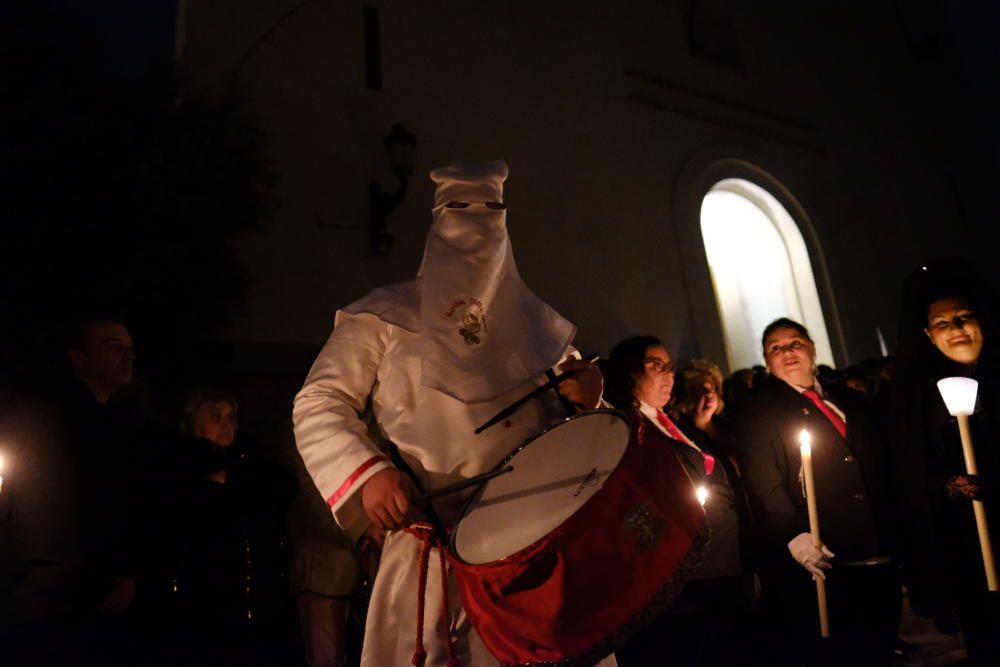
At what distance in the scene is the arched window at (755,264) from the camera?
10.8m

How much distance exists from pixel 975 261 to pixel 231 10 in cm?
1391

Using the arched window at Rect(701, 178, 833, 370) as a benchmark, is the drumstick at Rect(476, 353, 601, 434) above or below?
below

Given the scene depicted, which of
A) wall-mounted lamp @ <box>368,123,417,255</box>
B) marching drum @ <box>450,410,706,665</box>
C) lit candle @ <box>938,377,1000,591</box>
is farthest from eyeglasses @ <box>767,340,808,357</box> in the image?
wall-mounted lamp @ <box>368,123,417,255</box>

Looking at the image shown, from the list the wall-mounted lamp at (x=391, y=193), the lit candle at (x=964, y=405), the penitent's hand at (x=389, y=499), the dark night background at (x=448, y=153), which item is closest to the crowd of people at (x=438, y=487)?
the penitent's hand at (x=389, y=499)

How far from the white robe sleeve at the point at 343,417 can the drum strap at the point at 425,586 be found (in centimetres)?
18

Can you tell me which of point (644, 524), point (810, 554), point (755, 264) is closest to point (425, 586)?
point (644, 524)

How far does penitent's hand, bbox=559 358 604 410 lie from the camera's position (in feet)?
7.01

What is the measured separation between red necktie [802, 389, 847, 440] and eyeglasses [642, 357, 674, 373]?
2.41 ft

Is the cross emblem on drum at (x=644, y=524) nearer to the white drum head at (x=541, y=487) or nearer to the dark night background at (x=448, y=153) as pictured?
the white drum head at (x=541, y=487)

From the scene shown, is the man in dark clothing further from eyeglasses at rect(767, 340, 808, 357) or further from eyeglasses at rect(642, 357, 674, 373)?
eyeglasses at rect(767, 340, 808, 357)

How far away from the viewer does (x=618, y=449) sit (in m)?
1.64

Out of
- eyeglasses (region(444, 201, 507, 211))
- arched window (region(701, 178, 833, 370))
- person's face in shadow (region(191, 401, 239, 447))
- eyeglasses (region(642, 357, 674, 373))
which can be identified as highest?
arched window (region(701, 178, 833, 370))

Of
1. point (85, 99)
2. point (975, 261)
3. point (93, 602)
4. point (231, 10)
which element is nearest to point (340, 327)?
point (93, 602)

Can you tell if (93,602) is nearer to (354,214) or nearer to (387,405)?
(387,405)
